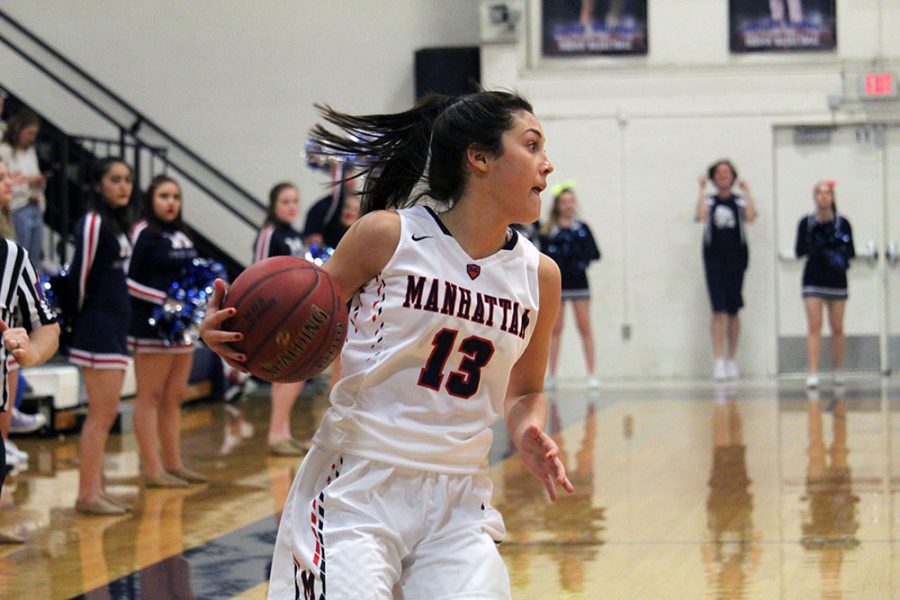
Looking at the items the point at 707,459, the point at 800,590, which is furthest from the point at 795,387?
the point at 800,590

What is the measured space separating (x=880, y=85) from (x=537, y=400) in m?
11.0

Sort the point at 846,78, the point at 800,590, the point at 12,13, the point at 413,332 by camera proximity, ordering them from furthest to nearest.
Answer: the point at 12,13, the point at 846,78, the point at 800,590, the point at 413,332

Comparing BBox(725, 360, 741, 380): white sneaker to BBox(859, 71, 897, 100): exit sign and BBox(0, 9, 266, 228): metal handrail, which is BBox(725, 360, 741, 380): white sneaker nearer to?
BBox(859, 71, 897, 100): exit sign

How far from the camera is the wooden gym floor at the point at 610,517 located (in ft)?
16.2

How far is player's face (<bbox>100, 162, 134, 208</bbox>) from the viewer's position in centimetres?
660

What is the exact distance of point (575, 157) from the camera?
13.7 m

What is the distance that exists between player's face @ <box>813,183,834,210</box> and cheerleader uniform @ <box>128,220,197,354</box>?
21.7 feet

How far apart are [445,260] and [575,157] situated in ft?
35.6

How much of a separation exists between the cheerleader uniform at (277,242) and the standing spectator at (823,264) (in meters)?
5.56

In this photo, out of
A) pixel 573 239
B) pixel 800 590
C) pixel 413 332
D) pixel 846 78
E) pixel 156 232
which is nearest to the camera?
pixel 413 332

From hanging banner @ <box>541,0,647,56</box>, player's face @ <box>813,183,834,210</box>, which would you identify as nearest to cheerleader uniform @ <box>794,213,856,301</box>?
player's face @ <box>813,183,834,210</box>

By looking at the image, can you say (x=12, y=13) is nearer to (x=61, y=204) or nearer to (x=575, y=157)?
(x=61, y=204)

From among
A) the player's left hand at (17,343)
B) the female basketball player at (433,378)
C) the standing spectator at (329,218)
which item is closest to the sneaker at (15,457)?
the standing spectator at (329,218)

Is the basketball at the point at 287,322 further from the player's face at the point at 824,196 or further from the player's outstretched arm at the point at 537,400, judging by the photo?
the player's face at the point at 824,196
